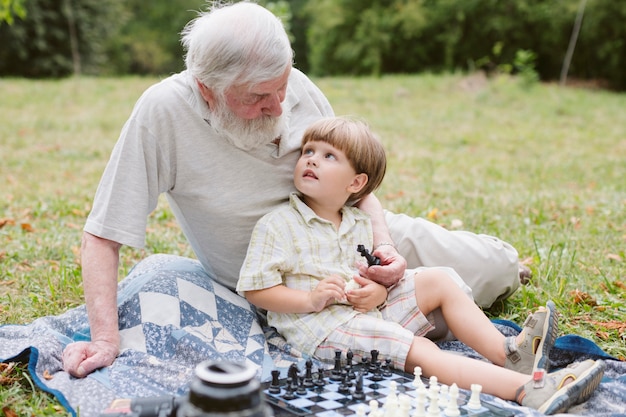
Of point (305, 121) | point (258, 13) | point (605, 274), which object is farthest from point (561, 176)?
point (258, 13)

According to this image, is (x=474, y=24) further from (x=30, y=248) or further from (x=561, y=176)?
(x=30, y=248)

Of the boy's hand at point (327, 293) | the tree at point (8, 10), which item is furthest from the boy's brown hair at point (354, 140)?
the tree at point (8, 10)

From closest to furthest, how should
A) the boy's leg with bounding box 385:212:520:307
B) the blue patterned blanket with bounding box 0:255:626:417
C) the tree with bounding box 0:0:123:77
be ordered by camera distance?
1. the blue patterned blanket with bounding box 0:255:626:417
2. the boy's leg with bounding box 385:212:520:307
3. the tree with bounding box 0:0:123:77

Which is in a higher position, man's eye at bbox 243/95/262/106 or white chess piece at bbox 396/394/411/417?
man's eye at bbox 243/95/262/106

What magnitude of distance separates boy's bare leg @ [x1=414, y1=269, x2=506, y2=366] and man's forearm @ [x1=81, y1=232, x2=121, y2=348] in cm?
132

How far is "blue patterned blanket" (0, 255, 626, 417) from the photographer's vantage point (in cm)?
271

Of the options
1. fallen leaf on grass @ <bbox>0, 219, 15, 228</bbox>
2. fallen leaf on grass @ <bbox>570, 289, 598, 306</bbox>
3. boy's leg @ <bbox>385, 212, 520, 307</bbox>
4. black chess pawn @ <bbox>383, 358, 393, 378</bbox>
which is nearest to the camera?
black chess pawn @ <bbox>383, 358, 393, 378</bbox>

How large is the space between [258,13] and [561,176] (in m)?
6.43

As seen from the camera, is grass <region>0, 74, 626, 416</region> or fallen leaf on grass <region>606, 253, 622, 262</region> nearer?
grass <region>0, 74, 626, 416</region>

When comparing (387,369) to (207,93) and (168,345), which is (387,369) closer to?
(168,345)

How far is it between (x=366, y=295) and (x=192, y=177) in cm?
97

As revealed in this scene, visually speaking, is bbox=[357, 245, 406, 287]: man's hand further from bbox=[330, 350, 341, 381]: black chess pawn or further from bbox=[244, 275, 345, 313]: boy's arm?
bbox=[330, 350, 341, 381]: black chess pawn

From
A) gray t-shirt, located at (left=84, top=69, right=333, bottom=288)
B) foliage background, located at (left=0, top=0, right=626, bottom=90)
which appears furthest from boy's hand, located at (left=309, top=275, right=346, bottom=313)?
foliage background, located at (left=0, top=0, right=626, bottom=90)

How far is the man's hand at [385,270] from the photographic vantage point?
10.2ft
